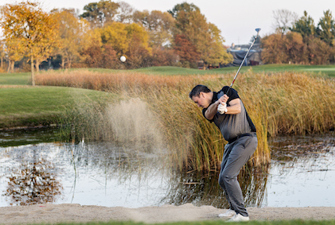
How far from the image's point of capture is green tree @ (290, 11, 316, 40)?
173 feet

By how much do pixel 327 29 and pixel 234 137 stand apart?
52447mm

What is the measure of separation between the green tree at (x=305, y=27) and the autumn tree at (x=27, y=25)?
40.2 meters

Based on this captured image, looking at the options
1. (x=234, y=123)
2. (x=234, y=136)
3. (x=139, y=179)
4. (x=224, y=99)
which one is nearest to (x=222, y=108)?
(x=224, y=99)

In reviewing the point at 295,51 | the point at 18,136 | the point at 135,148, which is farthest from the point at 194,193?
the point at 295,51

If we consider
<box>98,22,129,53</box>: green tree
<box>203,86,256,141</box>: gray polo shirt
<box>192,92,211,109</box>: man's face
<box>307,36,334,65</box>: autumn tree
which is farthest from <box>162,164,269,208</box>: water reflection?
<box>98,22,129,53</box>: green tree

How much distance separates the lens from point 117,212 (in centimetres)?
503

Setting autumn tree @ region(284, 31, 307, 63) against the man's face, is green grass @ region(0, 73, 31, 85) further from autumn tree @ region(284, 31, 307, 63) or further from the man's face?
autumn tree @ region(284, 31, 307, 63)

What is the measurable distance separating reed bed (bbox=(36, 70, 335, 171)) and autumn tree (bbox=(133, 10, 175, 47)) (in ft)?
160

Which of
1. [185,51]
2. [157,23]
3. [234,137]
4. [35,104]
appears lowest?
[35,104]

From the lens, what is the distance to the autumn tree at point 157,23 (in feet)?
224

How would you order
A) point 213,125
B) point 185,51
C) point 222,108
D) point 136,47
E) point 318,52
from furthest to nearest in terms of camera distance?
point 185,51 → point 136,47 → point 318,52 → point 213,125 → point 222,108

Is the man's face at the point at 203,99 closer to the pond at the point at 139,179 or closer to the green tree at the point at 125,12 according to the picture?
the pond at the point at 139,179

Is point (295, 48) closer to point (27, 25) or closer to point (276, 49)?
point (276, 49)

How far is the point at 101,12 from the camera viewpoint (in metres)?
67.2
